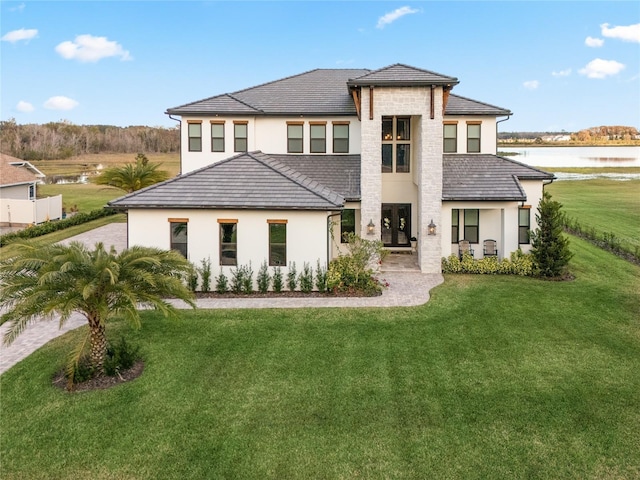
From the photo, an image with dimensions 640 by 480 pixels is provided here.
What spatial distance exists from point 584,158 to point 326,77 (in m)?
85.8

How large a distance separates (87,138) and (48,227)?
79531mm

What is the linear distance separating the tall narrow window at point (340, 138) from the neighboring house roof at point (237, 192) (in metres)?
4.55

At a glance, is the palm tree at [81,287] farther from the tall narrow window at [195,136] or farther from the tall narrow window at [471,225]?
the tall narrow window at [471,225]

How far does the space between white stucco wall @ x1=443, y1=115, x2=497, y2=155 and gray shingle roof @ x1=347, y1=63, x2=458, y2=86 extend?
353 centimetres

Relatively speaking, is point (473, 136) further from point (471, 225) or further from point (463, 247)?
point (463, 247)

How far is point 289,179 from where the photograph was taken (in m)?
16.8

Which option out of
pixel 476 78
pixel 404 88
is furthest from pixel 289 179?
pixel 476 78

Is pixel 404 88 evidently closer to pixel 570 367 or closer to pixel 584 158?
pixel 570 367

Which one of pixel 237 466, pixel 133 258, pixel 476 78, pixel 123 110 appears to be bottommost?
pixel 237 466

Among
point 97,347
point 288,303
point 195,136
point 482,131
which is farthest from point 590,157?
point 97,347

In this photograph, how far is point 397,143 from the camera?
21484 mm

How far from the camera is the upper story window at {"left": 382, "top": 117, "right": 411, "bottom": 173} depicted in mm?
21438

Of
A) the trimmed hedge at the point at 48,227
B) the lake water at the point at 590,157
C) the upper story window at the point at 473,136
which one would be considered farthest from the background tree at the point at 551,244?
the lake water at the point at 590,157

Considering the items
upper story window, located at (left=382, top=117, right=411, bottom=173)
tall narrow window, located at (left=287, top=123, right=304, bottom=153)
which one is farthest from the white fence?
upper story window, located at (left=382, top=117, right=411, bottom=173)
